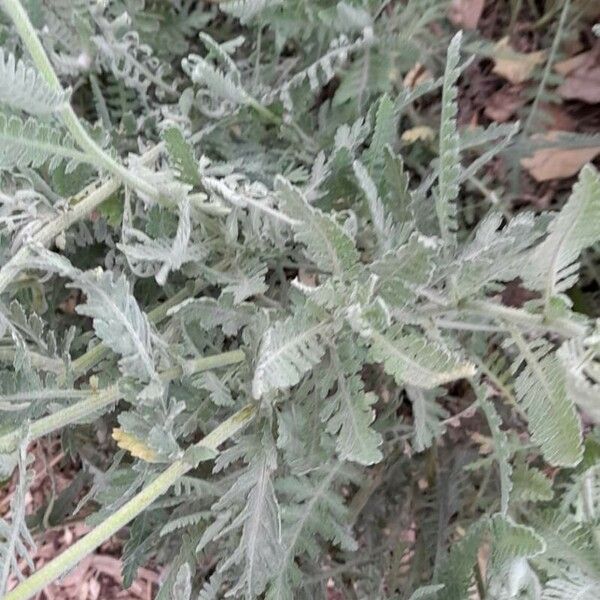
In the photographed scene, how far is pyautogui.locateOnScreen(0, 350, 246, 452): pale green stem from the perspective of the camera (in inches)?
22.7

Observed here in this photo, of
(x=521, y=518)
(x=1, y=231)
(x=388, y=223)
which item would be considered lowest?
(x=521, y=518)

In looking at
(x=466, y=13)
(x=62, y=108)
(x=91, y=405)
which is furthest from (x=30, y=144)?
(x=466, y=13)

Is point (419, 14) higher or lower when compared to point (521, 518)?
higher

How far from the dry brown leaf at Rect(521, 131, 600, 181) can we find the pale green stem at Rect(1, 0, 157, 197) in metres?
0.45

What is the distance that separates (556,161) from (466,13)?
185 millimetres

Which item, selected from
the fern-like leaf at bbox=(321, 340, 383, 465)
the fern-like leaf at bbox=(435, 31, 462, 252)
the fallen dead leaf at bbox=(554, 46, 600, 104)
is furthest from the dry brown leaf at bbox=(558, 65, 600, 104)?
the fern-like leaf at bbox=(321, 340, 383, 465)

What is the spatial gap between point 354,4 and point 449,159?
9.6 inches

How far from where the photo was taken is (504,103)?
0.92 metres

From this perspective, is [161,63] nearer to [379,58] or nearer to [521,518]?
[379,58]

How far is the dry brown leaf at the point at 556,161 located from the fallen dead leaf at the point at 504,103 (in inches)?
2.0

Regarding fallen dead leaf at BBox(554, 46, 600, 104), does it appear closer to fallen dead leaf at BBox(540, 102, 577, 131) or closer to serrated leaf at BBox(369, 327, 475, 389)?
fallen dead leaf at BBox(540, 102, 577, 131)

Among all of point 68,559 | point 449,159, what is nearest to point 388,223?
point 449,159

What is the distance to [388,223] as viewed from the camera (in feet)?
2.08

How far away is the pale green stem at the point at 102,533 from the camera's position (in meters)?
0.47
